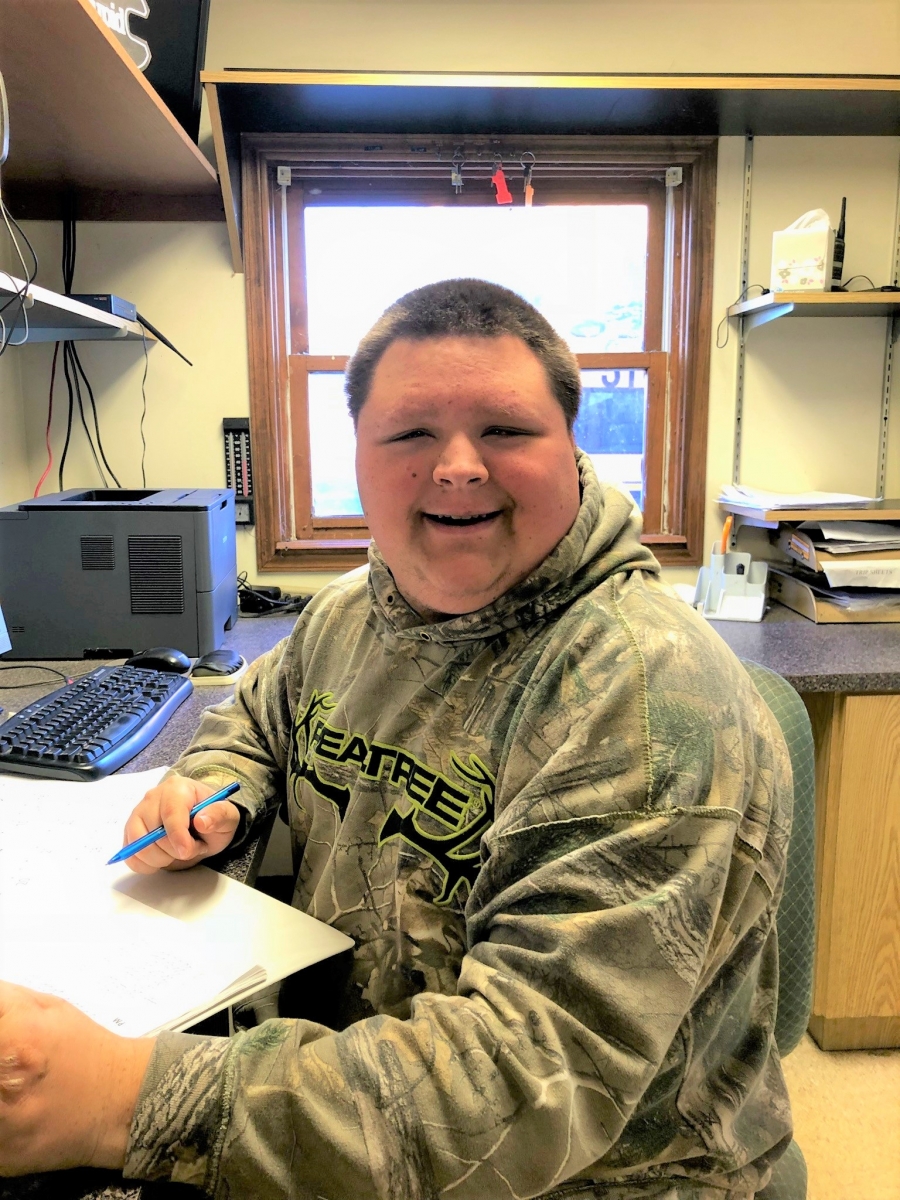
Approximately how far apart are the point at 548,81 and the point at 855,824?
172cm

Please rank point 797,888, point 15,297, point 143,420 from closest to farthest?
1. point 797,888
2. point 15,297
3. point 143,420

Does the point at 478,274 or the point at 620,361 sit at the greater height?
the point at 478,274

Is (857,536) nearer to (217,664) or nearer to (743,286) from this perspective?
(743,286)

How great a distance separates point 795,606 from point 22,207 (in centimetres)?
216

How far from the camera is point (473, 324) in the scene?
0.77 meters

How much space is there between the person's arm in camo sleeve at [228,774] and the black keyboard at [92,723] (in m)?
0.14

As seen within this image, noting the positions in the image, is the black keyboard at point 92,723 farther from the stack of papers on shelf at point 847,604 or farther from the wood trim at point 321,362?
the stack of papers on shelf at point 847,604

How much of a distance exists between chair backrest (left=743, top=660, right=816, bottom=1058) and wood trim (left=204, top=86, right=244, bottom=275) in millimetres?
1688

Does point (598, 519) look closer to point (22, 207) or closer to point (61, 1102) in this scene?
point (61, 1102)

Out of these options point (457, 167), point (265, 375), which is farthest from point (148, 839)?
point (457, 167)

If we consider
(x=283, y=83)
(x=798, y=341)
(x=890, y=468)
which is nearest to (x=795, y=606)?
(x=890, y=468)

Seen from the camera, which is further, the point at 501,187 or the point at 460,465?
the point at 501,187

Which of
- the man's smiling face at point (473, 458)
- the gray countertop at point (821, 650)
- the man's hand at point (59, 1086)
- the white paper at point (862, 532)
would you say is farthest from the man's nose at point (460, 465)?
the white paper at point (862, 532)

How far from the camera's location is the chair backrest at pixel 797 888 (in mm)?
957
